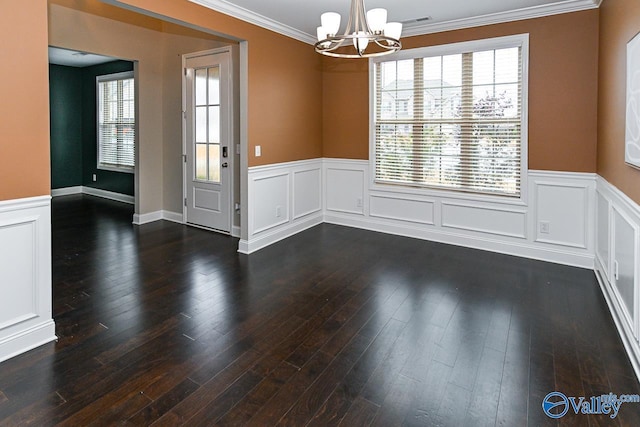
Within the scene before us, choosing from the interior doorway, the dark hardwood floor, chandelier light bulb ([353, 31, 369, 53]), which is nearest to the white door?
the dark hardwood floor

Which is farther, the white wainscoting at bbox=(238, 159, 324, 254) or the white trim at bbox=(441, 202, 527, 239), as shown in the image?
the white wainscoting at bbox=(238, 159, 324, 254)

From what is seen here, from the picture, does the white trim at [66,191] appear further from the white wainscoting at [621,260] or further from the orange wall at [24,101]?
the white wainscoting at [621,260]

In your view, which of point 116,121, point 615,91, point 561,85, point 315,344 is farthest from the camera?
point 116,121

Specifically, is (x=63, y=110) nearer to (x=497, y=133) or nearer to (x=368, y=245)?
(x=368, y=245)

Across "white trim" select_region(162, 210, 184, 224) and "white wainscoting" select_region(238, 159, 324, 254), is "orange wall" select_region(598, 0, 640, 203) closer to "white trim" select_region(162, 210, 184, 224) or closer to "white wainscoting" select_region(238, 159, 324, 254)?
"white wainscoting" select_region(238, 159, 324, 254)

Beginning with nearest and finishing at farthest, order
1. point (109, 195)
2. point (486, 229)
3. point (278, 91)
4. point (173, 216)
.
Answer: point (486, 229) → point (278, 91) → point (173, 216) → point (109, 195)

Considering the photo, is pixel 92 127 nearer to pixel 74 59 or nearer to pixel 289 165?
pixel 74 59

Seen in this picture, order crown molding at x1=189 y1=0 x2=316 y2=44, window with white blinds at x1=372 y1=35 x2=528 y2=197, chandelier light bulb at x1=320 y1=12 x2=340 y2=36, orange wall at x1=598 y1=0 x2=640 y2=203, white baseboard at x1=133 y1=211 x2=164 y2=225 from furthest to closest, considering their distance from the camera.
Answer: white baseboard at x1=133 y1=211 x2=164 y2=225
window with white blinds at x1=372 y1=35 x2=528 y2=197
crown molding at x1=189 y1=0 x2=316 y2=44
chandelier light bulb at x1=320 y1=12 x2=340 y2=36
orange wall at x1=598 y1=0 x2=640 y2=203

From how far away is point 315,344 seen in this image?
271 cm

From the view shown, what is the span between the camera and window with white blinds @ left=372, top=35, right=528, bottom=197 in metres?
4.58

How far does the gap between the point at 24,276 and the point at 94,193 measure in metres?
6.68

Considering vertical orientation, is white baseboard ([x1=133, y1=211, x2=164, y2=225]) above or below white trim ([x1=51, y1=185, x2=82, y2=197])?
below

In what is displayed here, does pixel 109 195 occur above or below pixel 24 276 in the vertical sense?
above

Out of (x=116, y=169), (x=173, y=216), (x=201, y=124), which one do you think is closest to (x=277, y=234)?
(x=201, y=124)
